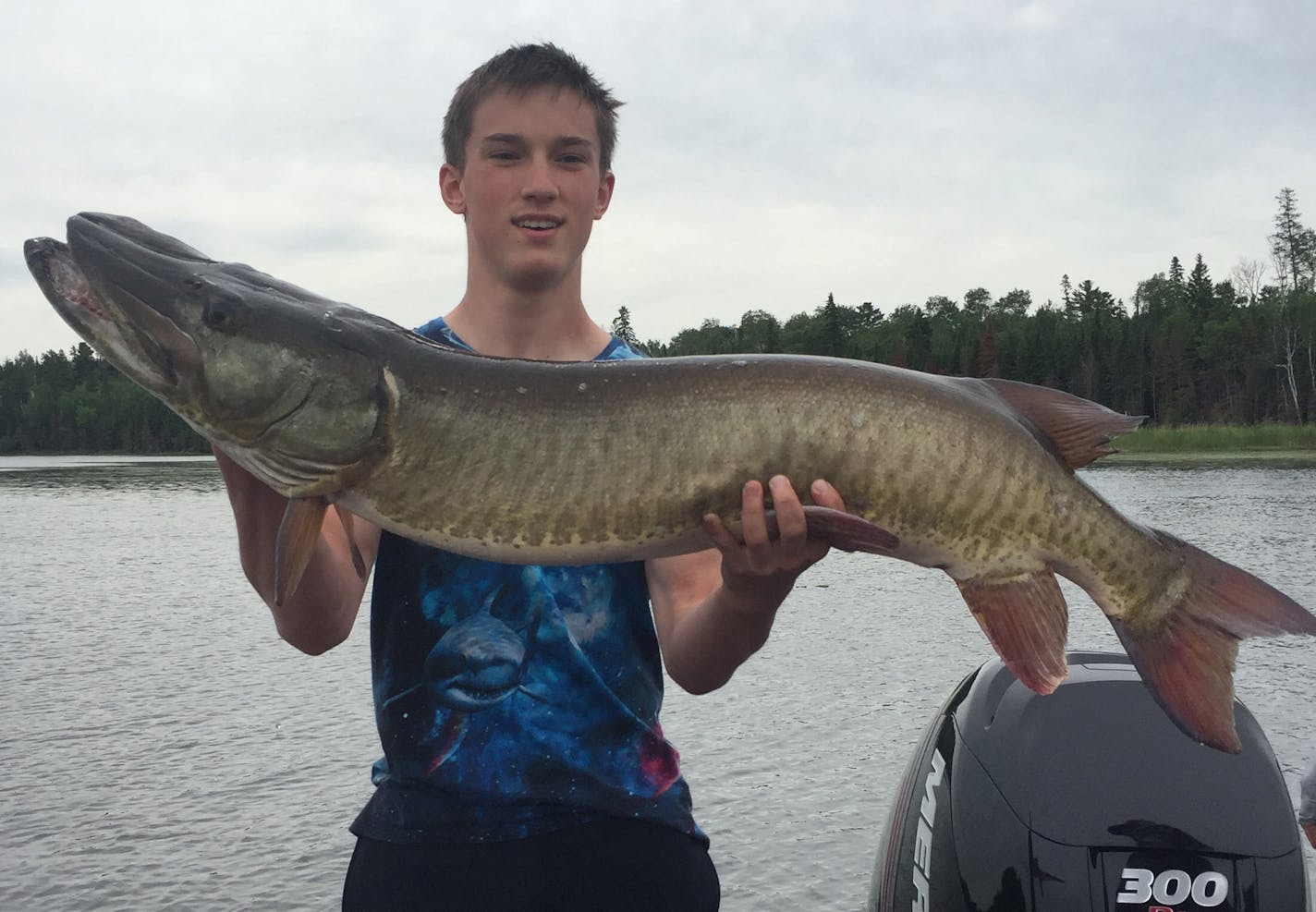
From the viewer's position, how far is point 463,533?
2.09m

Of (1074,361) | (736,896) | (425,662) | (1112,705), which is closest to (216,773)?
(736,896)

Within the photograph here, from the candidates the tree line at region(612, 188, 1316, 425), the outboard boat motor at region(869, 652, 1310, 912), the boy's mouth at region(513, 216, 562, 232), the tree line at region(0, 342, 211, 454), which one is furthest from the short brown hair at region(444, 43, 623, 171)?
the tree line at region(0, 342, 211, 454)

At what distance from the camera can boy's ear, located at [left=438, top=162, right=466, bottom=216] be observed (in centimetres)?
256

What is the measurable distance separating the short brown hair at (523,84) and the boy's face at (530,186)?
29 mm

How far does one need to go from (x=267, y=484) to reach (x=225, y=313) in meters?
0.34

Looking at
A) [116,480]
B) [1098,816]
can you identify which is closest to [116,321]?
[1098,816]

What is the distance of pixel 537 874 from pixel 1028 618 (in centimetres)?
107

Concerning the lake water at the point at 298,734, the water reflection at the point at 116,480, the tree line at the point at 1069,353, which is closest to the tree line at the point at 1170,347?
the tree line at the point at 1069,353

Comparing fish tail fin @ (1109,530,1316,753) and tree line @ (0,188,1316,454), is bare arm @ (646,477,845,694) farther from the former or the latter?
tree line @ (0,188,1316,454)

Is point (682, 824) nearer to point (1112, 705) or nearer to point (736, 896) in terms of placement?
point (1112, 705)

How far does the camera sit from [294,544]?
1959mm

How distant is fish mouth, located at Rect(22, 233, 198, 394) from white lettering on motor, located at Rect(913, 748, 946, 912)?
6.75 ft

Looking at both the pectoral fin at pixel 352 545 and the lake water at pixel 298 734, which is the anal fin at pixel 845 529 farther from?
the lake water at pixel 298 734

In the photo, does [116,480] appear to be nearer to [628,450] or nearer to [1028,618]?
[628,450]
